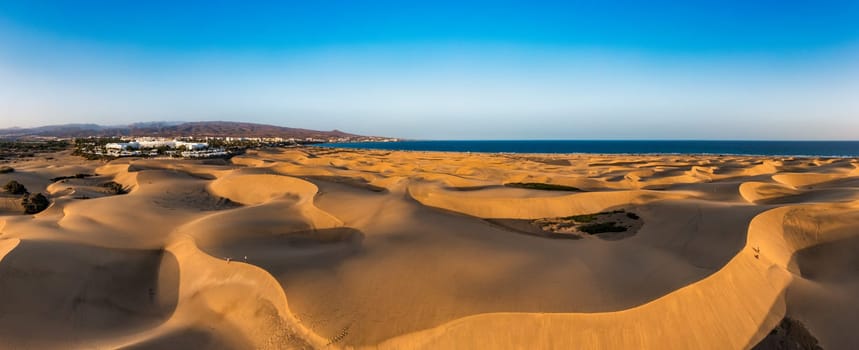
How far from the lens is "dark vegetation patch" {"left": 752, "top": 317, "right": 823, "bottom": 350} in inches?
274

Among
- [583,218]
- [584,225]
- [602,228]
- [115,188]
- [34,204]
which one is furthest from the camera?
[115,188]

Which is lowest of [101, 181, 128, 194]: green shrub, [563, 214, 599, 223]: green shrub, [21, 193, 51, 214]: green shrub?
[101, 181, 128, 194]: green shrub

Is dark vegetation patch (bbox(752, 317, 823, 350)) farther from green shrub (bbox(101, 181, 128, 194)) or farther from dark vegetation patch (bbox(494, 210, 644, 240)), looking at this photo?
green shrub (bbox(101, 181, 128, 194))

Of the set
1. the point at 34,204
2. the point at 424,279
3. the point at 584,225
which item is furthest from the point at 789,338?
the point at 34,204

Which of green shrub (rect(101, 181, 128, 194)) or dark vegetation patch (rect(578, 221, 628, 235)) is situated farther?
green shrub (rect(101, 181, 128, 194))

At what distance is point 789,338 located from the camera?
23.6 ft

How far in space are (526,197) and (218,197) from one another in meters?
20.8

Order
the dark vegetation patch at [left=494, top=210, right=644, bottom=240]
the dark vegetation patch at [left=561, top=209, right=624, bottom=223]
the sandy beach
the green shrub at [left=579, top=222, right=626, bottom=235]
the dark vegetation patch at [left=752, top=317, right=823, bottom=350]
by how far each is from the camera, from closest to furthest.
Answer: the dark vegetation patch at [left=752, top=317, right=823, bottom=350]
the sandy beach
the dark vegetation patch at [left=494, top=210, right=644, bottom=240]
the green shrub at [left=579, top=222, right=626, bottom=235]
the dark vegetation patch at [left=561, top=209, right=624, bottom=223]

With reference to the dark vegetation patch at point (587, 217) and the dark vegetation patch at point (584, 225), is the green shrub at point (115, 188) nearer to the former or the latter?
the dark vegetation patch at point (584, 225)

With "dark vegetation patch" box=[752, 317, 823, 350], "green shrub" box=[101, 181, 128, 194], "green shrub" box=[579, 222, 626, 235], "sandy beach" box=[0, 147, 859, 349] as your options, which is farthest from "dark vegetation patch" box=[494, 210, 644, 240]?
"green shrub" box=[101, 181, 128, 194]

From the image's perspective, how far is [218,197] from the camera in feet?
83.4

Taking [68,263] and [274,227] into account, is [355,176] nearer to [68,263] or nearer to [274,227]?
[274,227]

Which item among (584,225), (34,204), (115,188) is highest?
(584,225)

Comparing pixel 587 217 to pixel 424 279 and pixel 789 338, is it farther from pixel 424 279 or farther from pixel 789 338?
pixel 424 279
